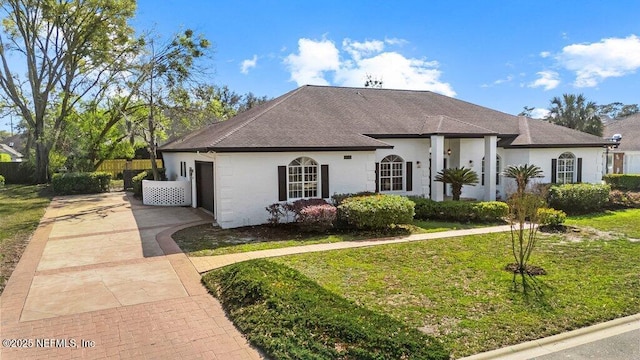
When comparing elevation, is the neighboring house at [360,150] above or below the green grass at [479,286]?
above

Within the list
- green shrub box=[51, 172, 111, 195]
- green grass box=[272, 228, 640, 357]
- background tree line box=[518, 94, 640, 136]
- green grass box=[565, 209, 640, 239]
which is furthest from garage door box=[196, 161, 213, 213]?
background tree line box=[518, 94, 640, 136]

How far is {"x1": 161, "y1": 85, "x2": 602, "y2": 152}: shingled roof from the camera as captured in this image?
1588 centimetres

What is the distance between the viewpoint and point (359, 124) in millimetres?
19531

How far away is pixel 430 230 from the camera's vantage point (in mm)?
14711

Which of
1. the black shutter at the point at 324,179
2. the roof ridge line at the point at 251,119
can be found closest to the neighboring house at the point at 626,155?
the roof ridge line at the point at 251,119

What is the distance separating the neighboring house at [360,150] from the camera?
15.2 m

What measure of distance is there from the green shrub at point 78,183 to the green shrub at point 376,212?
20687 millimetres

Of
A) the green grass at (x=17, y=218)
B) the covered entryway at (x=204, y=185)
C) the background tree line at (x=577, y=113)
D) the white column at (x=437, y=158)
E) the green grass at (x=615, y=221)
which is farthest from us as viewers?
the background tree line at (x=577, y=113)

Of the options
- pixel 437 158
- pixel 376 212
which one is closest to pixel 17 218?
pixel 376 212

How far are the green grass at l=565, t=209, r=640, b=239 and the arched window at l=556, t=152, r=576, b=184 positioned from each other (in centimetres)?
298

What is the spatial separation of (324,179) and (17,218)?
517 inches

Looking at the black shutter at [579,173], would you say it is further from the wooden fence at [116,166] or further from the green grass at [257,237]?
the wooden fence at [116,166]

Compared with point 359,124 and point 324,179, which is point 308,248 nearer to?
point 324,179

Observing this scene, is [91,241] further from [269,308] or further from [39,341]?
[269,308]
